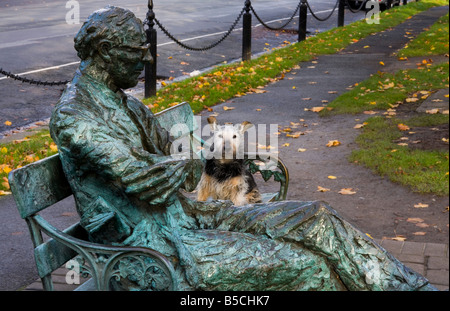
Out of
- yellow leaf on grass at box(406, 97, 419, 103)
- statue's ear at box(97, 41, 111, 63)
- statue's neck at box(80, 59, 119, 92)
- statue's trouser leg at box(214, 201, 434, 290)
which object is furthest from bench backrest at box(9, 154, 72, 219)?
yellow leaf on grass at box(406, 97, 419, 103)

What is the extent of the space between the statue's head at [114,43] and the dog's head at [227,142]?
4.70 feet

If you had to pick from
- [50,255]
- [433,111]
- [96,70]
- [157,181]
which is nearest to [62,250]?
[50,255]

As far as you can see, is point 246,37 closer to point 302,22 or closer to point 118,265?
point 302,22

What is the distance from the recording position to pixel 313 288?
344 cm

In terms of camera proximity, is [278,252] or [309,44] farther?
[309,44]

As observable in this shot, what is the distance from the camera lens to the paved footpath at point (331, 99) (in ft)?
16.2

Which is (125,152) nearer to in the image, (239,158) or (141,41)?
(141,41)

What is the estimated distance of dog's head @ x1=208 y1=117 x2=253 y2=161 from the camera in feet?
16.2

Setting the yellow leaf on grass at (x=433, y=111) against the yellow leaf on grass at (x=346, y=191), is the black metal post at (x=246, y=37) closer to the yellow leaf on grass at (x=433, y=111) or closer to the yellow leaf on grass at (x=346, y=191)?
the yellow leaf on grass at (x=433, y=111)

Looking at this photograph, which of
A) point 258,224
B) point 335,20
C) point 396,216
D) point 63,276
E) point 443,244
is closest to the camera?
point 258,224

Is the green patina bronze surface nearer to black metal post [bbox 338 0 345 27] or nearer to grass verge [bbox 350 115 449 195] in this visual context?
grass verge [bbox 350 115 449 195]

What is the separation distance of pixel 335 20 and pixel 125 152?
2067 centimetres
